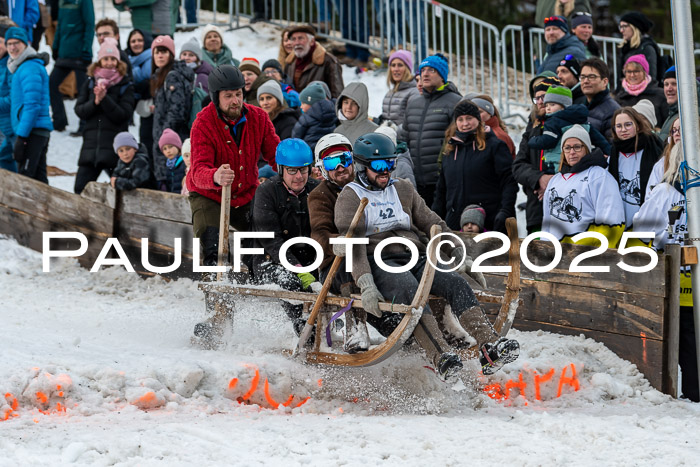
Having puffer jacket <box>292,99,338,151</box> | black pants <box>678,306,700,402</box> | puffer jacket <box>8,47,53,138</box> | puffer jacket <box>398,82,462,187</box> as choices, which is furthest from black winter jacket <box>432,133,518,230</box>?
puffer jacket <box>8,47,53,138</box>

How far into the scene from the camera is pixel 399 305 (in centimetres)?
537

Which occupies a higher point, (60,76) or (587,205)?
(60,76)

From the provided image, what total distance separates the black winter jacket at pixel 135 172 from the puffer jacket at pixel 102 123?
45 centimetres

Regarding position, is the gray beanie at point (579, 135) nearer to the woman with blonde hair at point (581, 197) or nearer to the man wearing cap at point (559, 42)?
the woman with blonde hair at point (581, 197)

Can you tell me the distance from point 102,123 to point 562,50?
493 cm

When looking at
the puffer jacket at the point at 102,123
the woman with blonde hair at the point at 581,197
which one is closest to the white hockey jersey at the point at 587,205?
the woman with blonde hair at the point at 581,197

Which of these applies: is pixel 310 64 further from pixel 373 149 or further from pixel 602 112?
pixel 373 149

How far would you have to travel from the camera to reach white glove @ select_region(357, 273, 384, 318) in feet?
17.9

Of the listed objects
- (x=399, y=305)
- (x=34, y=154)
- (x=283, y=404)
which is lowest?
(x=283, y=404)

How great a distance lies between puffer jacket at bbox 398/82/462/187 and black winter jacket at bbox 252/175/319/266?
6.95 feet

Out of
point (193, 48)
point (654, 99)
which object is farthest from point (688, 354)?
point (193, 48)

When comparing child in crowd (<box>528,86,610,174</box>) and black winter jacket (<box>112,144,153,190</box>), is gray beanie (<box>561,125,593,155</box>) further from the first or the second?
black winter jacket (<box>112,144,153,190</box>)

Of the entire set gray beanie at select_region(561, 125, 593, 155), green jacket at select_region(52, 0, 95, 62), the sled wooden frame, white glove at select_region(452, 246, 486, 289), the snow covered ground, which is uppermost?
green jacket at select_region(52, 0, 95, 62)

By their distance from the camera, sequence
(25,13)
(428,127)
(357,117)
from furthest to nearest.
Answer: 1. (25,13)
2. (428,127)
3. (357,117)
